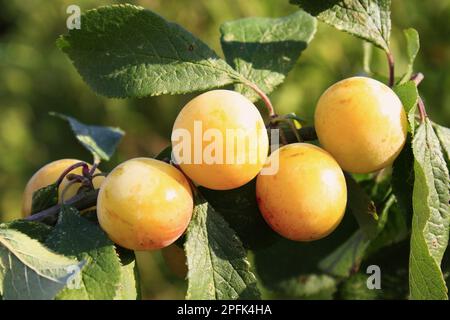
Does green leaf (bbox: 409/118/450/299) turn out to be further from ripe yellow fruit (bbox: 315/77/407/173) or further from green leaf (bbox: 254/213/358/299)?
green leaf (bbox: 254/213/358/299)

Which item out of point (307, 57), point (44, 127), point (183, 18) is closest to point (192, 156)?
point (307, 57)

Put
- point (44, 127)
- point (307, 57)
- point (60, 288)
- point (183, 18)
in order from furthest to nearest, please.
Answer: point (44, 127) < point (183, 18) < point (307, 57) < point (60, 288)

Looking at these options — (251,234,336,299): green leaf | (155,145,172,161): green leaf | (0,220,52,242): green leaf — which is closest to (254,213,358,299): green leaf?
(251,234,336,299): green leaf

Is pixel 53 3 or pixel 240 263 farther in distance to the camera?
pixel 53 3

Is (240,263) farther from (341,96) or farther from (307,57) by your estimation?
(307,57)

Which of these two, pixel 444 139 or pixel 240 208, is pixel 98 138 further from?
pixel 444 139

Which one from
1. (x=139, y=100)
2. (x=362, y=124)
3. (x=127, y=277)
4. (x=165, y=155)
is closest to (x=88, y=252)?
(x=127, y=277)
